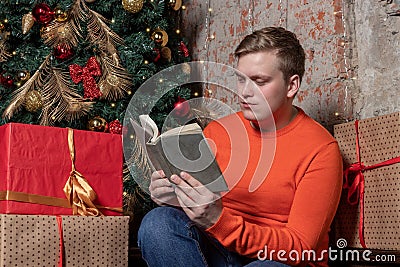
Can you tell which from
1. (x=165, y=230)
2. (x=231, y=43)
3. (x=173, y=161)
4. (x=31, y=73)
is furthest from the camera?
(x=231, y=43)

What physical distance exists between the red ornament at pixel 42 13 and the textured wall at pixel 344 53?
788 millimetres

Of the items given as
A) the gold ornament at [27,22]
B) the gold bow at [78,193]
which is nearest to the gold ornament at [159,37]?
the gold ornament at [27,22]

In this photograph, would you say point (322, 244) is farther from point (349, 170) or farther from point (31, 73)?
point (31, 73)

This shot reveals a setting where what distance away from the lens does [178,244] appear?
4.69 feet

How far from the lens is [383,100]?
5.85ft

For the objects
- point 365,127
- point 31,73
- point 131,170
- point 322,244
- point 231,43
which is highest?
point 231,43

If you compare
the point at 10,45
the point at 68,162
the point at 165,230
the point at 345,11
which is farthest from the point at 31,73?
the point at 345,11

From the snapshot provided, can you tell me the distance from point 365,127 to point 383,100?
17cm

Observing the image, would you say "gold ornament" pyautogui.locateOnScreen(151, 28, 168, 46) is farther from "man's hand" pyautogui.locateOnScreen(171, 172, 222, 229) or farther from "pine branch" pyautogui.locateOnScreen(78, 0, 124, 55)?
"man's hand" pyautogui.locateOnScreen(171, 172, 222, 229)

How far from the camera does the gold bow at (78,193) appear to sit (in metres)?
1.44

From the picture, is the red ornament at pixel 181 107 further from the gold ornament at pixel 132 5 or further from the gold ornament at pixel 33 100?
the gold ornament at pixel 33 100

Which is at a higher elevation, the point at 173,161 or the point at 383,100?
the point at 383,100

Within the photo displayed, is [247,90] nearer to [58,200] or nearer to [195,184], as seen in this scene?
[195,184]

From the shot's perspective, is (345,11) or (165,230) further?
(345,11)
